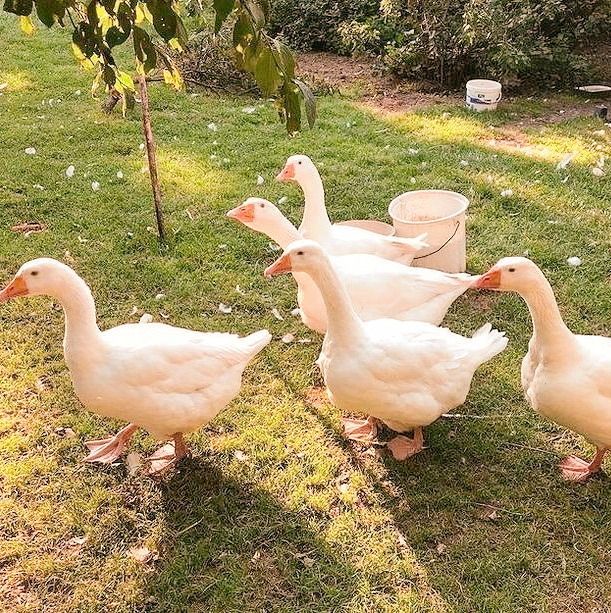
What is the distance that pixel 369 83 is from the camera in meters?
8.41

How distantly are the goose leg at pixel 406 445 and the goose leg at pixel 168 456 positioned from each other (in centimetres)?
98

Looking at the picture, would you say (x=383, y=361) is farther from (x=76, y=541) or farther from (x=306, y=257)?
(x=76, y=541)

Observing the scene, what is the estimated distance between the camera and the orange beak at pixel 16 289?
3027 mm

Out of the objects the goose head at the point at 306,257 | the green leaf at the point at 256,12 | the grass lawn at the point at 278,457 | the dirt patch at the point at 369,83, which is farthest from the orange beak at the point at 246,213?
the dirt patch at the point at 369,83

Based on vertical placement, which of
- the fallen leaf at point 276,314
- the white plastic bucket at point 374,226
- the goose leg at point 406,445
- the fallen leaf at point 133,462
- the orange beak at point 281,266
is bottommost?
the fallen leaf at point 133,462

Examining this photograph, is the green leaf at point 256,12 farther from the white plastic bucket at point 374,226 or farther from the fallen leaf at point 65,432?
the white plastic bucket at point 374,226

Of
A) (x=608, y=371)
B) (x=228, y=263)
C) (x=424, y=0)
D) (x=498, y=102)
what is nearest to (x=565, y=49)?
(x=498, y=102)

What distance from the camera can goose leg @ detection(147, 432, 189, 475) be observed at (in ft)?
11.0

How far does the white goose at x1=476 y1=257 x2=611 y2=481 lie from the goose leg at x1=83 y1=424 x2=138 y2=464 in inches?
69.8

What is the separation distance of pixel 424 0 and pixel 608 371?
631cm

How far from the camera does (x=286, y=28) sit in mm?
9539

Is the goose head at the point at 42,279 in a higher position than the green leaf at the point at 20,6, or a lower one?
lower

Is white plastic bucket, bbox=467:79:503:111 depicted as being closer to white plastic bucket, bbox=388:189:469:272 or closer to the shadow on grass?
white plastic bucket, bbox=388:189:469:272

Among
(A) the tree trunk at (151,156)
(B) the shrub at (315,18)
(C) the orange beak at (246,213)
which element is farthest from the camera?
(B) the shrub at (315,18)
